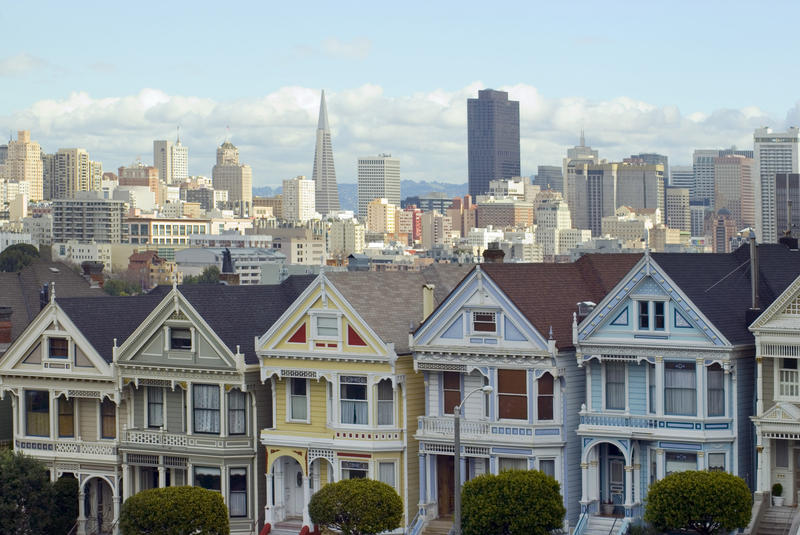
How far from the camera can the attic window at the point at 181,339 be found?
174 feet

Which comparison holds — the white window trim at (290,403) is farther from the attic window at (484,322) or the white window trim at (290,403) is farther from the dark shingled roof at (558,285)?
the dark shingled roof at (558,285)

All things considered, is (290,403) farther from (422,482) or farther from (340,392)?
(422,482)

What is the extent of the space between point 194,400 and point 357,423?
17.6 feet

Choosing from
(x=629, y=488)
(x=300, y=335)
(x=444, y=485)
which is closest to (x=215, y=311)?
(x=300, y=335)

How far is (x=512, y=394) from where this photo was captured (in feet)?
157

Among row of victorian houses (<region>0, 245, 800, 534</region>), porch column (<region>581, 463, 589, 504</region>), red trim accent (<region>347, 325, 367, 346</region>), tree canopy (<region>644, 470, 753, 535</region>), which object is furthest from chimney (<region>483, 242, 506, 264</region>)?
tree canopy (<region>644, 470, 753, 535</region>)

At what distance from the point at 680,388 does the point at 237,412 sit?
1340 centimetres

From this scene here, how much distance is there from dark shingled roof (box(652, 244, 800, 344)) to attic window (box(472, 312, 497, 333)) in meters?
4.43

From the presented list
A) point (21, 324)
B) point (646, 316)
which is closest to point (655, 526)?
point (646, 316)

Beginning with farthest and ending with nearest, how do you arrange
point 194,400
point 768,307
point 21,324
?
point 21,324 < point 194,400 < point 768,307

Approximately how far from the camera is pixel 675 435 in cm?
4522

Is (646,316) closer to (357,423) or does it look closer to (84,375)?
(357,423)

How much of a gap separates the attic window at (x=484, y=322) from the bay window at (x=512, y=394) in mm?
1131

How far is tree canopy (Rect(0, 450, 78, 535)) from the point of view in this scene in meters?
53.9
